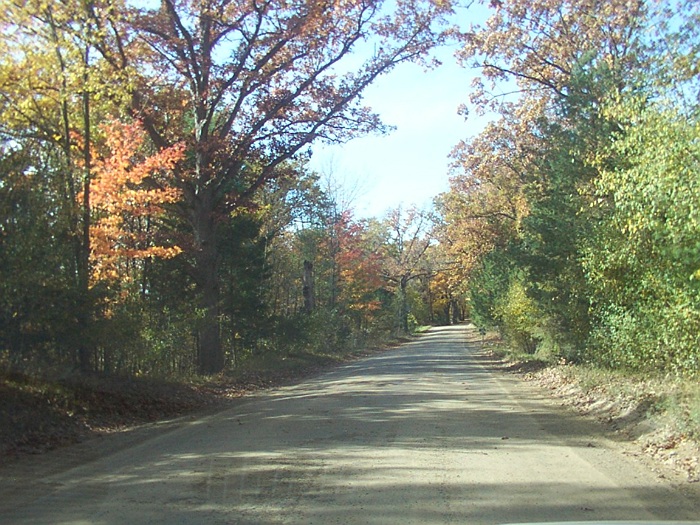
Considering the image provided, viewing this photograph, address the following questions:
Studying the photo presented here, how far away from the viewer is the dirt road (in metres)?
6.51

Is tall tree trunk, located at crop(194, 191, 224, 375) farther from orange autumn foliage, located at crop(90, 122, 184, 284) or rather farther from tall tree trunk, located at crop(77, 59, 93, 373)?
tall tree trunk, located at crop(77, 59, 93, 373)

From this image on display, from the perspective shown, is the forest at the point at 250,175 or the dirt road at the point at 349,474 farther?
the forest at the point at 250,175

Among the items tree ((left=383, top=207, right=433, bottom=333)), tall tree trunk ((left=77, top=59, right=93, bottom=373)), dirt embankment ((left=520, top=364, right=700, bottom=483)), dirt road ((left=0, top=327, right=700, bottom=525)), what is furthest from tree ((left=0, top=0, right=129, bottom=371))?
tree ((left=383, top=207, right=433, bottom=333))

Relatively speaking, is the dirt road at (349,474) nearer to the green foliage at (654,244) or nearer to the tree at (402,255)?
the green foliage at (654,244)

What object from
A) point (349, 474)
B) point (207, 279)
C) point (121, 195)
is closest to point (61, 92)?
point (121, 195)

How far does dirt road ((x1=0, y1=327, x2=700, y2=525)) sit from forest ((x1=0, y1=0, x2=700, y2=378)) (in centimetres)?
299

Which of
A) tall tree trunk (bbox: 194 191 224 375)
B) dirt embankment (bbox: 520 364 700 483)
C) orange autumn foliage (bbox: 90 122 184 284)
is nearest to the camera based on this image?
dirt embankment (bbox: 520 364 700 483)

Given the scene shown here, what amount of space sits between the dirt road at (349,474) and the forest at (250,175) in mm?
2986

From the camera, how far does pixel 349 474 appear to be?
8.05m

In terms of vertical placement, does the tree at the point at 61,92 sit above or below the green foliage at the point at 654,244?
above

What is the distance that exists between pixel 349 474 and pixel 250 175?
17363 millimetres

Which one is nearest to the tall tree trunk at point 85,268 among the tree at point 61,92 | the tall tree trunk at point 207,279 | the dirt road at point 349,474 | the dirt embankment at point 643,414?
the tree at point 61,92

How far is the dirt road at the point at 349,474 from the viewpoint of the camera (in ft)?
21.4

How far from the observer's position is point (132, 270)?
74.9 feet
